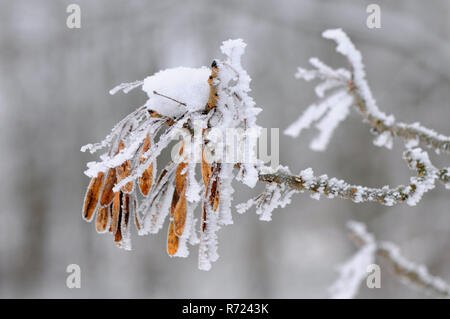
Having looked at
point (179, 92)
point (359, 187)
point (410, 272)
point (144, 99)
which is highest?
point (144, 99)

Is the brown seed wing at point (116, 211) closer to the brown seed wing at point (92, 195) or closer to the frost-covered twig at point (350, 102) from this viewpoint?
the brown seed wing at point (92, 195)

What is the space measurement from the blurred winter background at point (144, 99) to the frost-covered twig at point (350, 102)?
3700mm

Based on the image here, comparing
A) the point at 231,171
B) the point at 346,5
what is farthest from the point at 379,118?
the point at 346,5

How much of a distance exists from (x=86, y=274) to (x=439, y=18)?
504 cm

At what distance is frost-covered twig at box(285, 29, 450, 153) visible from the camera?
0.79 meters

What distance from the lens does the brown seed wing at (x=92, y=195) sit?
673 mm

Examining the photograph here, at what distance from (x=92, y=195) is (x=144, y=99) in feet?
13.4

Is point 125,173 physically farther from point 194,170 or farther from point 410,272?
point 410,272

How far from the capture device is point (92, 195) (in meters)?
0.68

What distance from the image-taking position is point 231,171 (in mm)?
587

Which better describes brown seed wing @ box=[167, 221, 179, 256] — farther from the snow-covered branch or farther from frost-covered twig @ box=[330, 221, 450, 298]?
frost-covered twig @ box=[330, 221, 450, 298]

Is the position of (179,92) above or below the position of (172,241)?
above

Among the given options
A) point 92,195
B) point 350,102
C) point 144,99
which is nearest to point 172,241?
point 92,195
